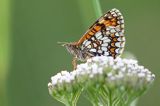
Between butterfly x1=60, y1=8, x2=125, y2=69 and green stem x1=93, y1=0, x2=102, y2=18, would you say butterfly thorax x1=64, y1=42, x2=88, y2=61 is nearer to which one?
butterfly x1=60, y1=8, x2=125, y2=69

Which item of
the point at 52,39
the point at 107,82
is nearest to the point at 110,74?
the point at 107,82

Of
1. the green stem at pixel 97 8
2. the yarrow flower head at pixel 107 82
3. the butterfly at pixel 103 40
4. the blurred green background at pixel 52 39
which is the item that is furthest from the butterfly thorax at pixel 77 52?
the blurred green background at pixel 52 39

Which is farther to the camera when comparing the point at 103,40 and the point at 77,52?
the point at 103,40

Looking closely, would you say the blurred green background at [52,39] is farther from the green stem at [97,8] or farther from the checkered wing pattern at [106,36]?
the green stem at [97,8]

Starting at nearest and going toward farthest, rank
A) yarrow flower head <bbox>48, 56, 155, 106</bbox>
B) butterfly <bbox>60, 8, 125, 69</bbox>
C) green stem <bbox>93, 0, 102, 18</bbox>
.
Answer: yarrow flower head <bbox>48, 56, 155, 106</bbox> → green stem <bbox>93, 0, 102, 18</bbox> → butterfly <bbox>60, 8, 125, 69</bbox>

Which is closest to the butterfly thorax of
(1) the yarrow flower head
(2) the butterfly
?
(2) the butterfly

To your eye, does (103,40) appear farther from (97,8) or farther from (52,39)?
(52,39)

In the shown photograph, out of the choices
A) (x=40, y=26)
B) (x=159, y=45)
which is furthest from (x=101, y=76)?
(x=40, y=26)
